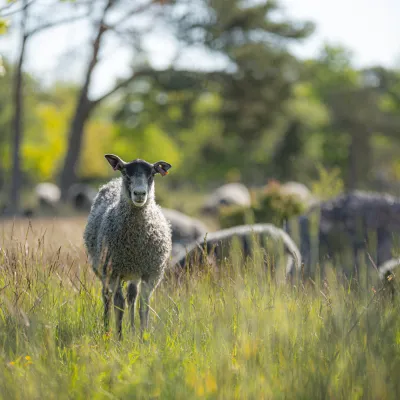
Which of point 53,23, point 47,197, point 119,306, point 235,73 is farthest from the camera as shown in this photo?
point 47,197

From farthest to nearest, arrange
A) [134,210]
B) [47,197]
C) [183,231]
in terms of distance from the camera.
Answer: [47,197]
[183,231]
[134,210]

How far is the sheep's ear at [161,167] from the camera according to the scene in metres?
5.28

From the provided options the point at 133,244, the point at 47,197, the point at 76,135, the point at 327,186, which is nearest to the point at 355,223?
the point at 327,186

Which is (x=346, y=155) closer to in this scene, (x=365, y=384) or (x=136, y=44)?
(x=136, y=44)

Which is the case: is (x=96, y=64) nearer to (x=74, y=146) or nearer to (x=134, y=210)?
(x=74, y=146)

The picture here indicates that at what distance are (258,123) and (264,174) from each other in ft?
81.4

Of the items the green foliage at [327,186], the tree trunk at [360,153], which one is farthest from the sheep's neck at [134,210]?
the tree trunk at [360,153]

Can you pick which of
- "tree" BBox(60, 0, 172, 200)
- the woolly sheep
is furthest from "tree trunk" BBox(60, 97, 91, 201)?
the woolly sheep

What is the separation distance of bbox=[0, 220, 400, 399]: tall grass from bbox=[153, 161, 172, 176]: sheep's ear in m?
1.25

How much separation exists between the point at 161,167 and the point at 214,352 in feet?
6.67

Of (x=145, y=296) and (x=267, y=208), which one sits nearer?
(x=145, y=296)

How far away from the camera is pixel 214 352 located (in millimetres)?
4016

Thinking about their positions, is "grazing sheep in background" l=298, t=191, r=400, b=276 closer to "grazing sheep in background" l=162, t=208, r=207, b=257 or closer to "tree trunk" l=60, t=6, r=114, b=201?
"grazing sheep in background" l=162, t=208, r=207, b=257

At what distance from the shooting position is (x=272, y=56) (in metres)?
21.1
